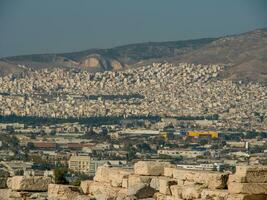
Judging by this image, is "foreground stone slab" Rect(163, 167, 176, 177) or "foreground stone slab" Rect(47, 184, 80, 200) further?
"foreground stone slab" Rect(47, 184, 80, 200)

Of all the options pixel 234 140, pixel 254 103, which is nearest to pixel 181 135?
pixel 234 140

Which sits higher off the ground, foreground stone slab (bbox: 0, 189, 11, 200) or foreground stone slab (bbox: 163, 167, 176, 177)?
foreground stone slab (bbox: 163, 167, 176, 177)

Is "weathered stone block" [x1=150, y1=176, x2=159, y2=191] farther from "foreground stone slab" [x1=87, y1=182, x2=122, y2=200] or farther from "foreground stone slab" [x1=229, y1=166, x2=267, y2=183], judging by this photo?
"foreground stone slab" [x1=229, y1=166, x2=267, y2=183]

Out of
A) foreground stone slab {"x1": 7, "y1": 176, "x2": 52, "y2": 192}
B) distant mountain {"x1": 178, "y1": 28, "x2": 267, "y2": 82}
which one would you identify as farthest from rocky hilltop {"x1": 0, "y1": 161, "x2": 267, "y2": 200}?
distant mountain {"x1": 178, "y1": 28, "x2": 267, "y2": 82}

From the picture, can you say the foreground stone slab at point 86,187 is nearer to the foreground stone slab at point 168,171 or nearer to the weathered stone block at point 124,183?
the weathered stone block at point 124,183

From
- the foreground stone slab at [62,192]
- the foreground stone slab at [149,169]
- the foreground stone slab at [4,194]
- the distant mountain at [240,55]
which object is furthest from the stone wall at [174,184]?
the distant mountain at [240,55]

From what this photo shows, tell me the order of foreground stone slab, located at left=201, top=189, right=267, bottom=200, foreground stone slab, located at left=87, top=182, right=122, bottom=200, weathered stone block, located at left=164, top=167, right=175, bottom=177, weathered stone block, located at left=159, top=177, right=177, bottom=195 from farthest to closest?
1. weathered stone block, located at left=164, top=167, right=175, bottom=177
2. foreground stone slab, located at left=87, top=182, right=122, bottom=200
3. weathered stone block, located at left=159, top=177, right=177, bottom=195
4. foreground stone slab, located at left=201, top=189, right=267, bottom=200

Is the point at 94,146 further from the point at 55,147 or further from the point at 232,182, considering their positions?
the point at 232,182

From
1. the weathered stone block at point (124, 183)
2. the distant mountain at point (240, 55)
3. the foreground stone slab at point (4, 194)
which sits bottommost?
the foreground stone slab at point (4, 194)
